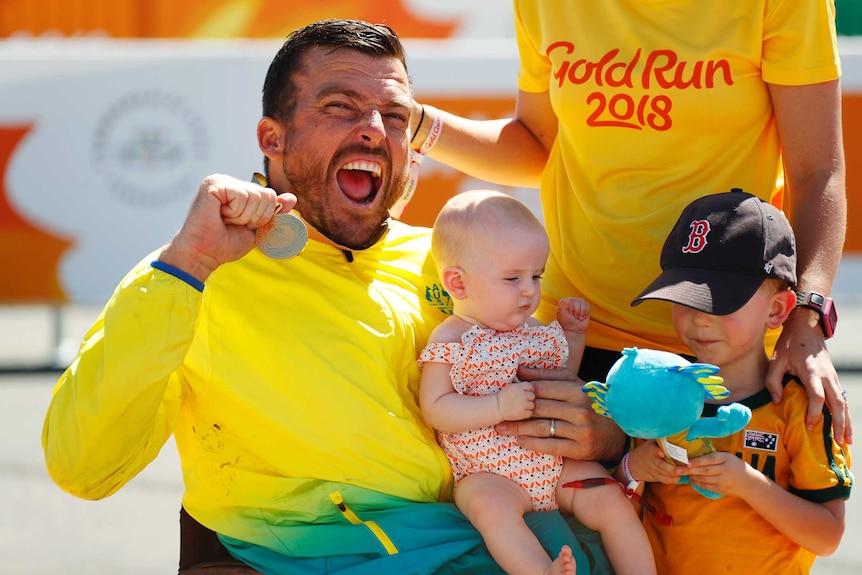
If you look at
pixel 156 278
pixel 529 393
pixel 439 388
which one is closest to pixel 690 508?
pixel 529 393

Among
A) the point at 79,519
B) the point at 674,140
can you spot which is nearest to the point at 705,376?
the point at 674,140

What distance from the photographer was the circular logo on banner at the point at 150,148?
27.2 feet

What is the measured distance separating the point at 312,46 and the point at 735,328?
1368 mm

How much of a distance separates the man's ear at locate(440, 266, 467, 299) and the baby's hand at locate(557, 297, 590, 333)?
0.32m

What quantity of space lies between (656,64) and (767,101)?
31cm

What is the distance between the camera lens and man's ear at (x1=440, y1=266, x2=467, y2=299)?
2.99m

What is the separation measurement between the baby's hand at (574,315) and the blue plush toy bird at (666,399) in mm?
488

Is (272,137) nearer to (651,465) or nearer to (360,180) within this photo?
(360,180)

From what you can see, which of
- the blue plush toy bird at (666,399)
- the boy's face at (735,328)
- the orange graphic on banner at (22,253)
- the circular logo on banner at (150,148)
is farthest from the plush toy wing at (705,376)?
the orange graphic on banner at (22,253)

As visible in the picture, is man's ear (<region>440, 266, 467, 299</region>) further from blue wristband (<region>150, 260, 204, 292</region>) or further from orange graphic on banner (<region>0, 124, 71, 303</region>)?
orange graphic on banner (<region>0, 124, 71, 303</region>)

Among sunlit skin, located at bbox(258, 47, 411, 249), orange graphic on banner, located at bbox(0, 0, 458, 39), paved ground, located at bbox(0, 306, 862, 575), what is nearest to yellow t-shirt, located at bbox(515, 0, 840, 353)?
sunlit skin, located at bbox(258, 47, 411, 249)

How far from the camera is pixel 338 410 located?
9.46 feet

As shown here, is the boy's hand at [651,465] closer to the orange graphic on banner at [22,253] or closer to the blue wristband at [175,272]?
the blue wristband at [175,272]

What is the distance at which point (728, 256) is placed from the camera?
2850 mm
